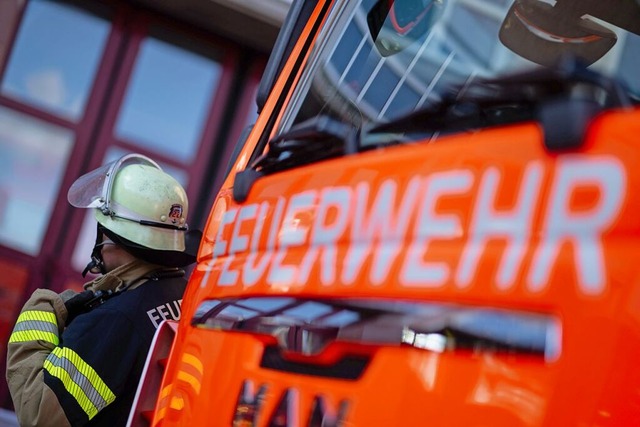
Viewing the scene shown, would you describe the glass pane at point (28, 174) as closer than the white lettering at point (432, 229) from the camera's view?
No

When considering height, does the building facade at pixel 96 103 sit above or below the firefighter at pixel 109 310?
above

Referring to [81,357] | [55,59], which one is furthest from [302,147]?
[55,59]

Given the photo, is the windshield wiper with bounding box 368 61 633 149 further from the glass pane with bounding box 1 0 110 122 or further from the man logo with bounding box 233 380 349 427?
the glass pane with bounding box 1 0 110 122

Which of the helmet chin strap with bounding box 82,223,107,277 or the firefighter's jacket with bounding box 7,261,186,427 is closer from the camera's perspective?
the firefighter's jacket with bounding box 7,261,186,427

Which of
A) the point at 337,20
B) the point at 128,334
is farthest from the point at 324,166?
the point at 128,334

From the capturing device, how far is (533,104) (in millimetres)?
1478

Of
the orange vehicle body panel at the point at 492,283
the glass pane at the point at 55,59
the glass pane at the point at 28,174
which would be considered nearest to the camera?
the orange vehicle body panel at the point at 492,283

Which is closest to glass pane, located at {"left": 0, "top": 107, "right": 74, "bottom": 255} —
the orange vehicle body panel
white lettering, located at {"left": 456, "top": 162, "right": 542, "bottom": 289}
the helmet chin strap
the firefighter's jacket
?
the helmet chin strap

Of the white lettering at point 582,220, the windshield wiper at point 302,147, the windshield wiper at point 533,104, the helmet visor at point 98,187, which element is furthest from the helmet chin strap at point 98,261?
the white lettering at point 582,220

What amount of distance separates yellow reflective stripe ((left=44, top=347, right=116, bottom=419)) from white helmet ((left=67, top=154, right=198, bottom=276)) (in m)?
0.56

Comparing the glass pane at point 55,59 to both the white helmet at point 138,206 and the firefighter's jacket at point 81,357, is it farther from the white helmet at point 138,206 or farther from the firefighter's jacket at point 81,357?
the firefighter's jacket at point 81,357

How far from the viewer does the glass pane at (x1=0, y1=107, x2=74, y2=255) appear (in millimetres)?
7309

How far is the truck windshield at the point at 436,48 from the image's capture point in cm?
188

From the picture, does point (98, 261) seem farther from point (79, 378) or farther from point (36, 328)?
point (79, 378)
